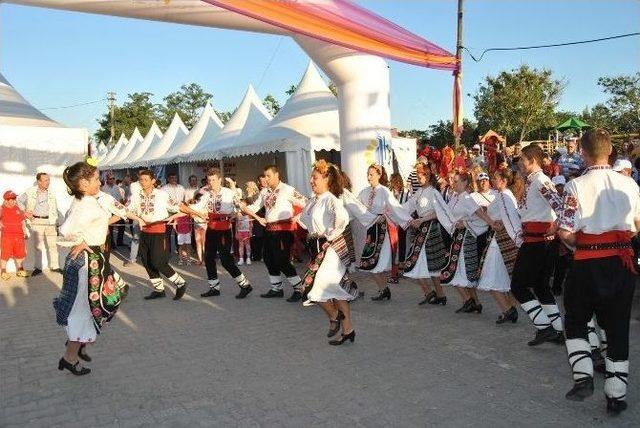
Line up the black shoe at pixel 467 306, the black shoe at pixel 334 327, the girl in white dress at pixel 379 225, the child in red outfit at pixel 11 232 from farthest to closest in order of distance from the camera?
the child in red outfit at pixel 11 232, the girl in white dress at pixel 379 225, the black shoe at pixel 467 306, the black shoe at pixel 334 327

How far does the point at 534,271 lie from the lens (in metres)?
4.55

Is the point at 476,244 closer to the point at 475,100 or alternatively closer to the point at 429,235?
the point at 429,235

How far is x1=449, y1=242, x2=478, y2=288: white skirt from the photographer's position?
19.1ft

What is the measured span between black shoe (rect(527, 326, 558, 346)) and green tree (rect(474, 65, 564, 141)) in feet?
84.9

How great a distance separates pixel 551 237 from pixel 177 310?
4.49 m

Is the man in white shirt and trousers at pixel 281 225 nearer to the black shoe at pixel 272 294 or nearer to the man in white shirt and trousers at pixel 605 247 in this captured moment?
the black shoe at pixel 272 294

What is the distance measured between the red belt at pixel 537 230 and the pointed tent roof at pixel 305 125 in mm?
7558

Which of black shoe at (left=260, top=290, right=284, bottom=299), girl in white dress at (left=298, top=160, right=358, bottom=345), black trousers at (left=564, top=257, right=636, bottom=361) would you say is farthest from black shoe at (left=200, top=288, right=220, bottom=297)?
black trousers at (left=564, top=257, right=636, bottom=361)

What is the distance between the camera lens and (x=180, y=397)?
153 inches

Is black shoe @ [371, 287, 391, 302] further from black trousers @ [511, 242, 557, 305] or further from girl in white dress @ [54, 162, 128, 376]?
girl in white dress @ [54, 162, 128, 376]

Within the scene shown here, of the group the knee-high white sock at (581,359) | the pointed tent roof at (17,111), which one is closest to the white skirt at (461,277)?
the knee-high white sock at (581,359)

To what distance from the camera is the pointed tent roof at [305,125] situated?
11906 mm

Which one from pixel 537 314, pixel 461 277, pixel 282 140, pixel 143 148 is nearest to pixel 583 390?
pixel 537 314

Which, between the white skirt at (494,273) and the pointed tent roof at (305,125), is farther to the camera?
the pointed tent roof at (305,125)
